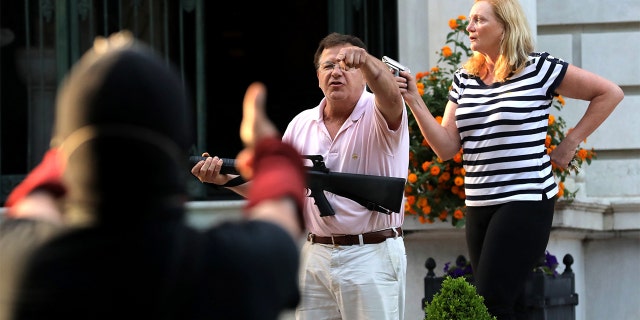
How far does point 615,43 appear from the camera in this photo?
321 inches

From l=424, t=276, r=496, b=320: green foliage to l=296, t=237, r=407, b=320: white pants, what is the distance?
347 mm

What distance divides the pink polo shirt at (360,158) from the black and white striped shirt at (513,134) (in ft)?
1.34

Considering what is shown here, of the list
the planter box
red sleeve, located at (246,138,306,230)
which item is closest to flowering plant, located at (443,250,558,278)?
the planter box

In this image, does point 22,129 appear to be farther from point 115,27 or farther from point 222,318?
point 222,318

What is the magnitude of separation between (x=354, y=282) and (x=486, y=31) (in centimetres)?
122

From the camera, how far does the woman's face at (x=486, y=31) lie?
5.34 metres

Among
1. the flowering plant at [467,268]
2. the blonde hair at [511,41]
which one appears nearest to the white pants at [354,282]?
the blonde hair at [511,41]

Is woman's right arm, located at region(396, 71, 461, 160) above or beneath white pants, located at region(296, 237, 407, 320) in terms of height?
above

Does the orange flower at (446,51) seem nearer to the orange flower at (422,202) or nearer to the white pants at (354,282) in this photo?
the orange flower at (422,202)

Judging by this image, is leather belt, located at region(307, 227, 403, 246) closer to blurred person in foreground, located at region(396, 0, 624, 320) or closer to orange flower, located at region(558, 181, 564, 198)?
blurred person in foreground, located at region(396, 0, 624, 320)

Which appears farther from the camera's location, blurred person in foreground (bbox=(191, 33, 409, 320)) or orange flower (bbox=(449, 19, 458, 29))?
orange flower (bbox=(449, 19, 458, 29))

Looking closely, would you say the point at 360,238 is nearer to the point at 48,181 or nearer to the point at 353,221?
the point at 353,221

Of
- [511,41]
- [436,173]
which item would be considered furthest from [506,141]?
[436,173]

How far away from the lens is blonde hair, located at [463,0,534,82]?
5293mm
